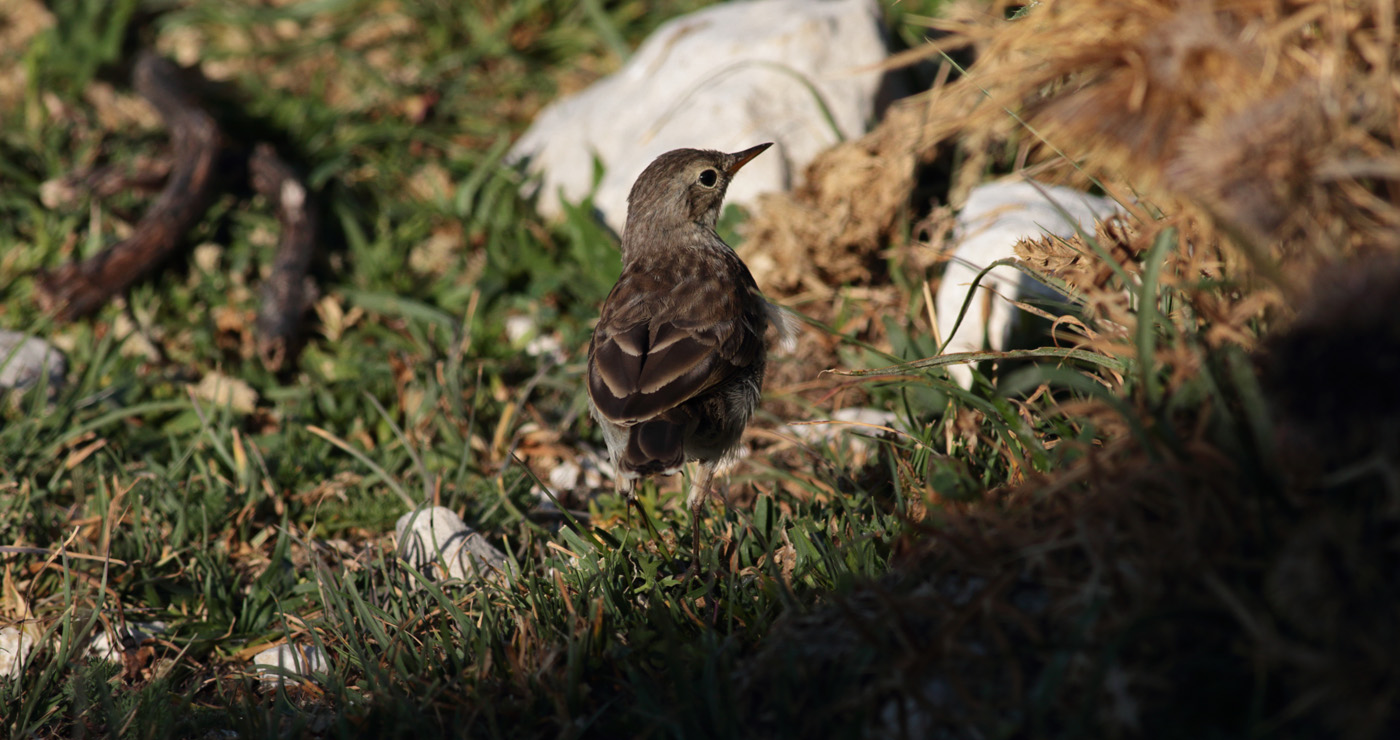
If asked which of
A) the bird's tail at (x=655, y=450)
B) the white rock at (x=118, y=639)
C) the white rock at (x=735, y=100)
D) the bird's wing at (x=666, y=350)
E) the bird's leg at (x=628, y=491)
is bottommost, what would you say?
the white rock at (x=118, y=639)

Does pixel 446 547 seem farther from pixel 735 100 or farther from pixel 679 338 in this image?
pixel 735 100

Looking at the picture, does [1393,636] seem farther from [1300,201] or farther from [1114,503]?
[1300,201]

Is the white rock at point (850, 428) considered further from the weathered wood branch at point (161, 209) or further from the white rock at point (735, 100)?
the weathered wood branch at point (161, 209)

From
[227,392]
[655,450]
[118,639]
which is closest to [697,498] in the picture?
[655,450]

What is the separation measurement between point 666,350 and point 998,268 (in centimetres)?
184

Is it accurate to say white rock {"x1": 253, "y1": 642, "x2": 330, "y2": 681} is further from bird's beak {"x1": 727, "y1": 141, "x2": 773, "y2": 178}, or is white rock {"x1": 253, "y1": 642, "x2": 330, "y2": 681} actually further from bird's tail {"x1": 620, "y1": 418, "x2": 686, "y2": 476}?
bird's beak {"x1": 727, "y1": 141, "x2": 773, "y2": 178}

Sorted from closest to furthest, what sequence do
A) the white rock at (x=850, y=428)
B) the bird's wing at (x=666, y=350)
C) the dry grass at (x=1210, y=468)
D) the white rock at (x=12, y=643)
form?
the dry grass at (x=1210, y=468) → the white rock at (x=12, y=643) → the bird's wing at (x=666, y=350) → the white rock at (x=850, y=428)

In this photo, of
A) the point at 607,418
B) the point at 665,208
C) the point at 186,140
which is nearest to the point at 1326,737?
the point at 607,418

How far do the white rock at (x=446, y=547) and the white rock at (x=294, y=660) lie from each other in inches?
20.5

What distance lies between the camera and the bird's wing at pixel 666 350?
4434mm

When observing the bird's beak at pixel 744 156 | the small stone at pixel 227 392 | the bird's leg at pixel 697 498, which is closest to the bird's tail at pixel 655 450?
the bird's leg at pixel 697 498

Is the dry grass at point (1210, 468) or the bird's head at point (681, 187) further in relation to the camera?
the bird's head at point (681, 187)

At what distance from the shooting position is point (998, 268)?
5.21 m

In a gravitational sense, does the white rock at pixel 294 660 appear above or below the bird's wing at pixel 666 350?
below
